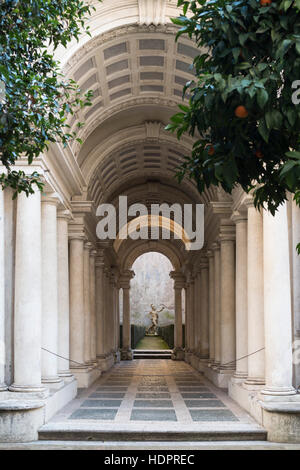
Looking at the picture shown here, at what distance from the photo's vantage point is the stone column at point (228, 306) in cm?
2202

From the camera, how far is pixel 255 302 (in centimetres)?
1712

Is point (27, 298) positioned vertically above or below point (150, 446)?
above

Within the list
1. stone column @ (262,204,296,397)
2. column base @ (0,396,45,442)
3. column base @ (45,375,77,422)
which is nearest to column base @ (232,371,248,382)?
stone column @ (262,204,296,397)

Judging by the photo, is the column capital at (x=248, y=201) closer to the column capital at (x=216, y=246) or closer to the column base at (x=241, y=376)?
the column base at (x=241, y=376)

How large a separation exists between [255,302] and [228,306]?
495cm

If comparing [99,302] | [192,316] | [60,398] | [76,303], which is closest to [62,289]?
[76,303]

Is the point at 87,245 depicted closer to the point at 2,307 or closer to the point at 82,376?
the point at 82,376

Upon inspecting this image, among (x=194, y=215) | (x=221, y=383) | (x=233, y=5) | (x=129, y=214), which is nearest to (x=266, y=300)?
(x=221, y=383)

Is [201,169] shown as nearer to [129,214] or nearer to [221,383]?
[221,383]

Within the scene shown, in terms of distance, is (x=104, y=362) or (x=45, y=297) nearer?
(x=45, y=297)

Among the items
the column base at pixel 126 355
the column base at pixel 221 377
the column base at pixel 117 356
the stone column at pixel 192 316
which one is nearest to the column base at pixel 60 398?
the column base at pixel 221 377

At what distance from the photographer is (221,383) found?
22078 millimetres

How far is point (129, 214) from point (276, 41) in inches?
1246

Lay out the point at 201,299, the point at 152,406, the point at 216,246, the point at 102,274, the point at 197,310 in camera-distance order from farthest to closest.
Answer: the point at 197,310, the point at 102,274, the point at 201,299, the point at 216,246, the point at 152,406
